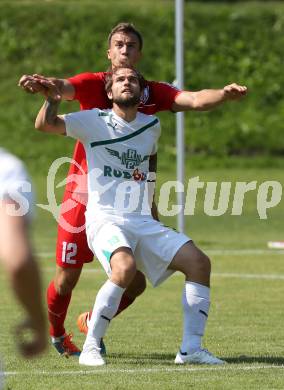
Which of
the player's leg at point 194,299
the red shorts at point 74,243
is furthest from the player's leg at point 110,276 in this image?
the red shorts at point 74,243

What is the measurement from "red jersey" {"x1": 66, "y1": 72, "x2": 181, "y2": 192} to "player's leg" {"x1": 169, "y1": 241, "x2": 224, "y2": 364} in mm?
1074

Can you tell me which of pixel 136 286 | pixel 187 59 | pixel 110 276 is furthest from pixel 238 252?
pixel 187 59

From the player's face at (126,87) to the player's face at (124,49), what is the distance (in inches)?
20.5

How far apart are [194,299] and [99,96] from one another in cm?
170

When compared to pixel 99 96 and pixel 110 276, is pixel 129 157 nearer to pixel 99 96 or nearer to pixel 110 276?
pixel 99 96

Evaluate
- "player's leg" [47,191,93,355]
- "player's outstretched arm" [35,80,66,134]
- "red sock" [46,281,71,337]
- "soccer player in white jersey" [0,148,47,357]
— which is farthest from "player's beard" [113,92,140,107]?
"soccer player in white jersey" [0,148,47,357]

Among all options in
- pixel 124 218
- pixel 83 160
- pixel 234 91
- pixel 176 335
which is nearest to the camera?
pixel 124 218

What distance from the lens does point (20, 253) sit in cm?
375

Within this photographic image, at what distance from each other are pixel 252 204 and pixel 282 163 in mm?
7034

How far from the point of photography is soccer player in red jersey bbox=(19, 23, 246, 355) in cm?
842

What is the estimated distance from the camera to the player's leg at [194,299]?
779 centimetres

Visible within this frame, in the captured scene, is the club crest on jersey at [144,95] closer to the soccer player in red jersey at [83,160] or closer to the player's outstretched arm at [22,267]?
the soccer player in red jersey at [83,160]

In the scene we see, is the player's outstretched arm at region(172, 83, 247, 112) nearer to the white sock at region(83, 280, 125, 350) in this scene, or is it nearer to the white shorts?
the white shorts

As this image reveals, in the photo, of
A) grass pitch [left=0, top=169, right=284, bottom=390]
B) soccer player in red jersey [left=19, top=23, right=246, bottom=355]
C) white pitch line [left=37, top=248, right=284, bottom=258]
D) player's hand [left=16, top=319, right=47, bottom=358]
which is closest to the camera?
player's hand [left=16, top=319, right=47, bottom=358]
